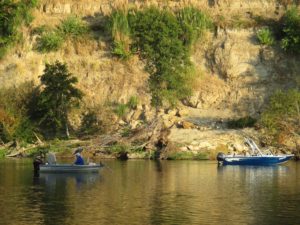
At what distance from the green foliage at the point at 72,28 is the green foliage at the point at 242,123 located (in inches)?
625

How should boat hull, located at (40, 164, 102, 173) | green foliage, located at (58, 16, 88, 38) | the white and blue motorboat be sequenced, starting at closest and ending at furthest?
boat hull, located at (40, 164, 102, 173), the white and blue motorboat, green foliage, located at (58, 16, 88, 38)

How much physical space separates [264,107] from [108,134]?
42.0ft

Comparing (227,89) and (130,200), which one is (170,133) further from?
(130,200)

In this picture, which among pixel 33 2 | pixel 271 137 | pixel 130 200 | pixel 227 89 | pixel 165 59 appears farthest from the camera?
pixel 33 2

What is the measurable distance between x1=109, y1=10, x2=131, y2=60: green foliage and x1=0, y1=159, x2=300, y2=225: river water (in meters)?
19.7

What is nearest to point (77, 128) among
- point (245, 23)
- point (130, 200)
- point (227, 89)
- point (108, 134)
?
point (108, 134)

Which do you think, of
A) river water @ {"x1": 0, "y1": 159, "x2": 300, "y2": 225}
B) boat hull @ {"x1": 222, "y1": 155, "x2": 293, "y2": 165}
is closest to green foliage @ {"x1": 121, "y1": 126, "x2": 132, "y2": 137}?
boat hull @ {"x1": 222, "y1": 155, "x2": 293, "y2": 165}

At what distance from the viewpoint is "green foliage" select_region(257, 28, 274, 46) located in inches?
2301

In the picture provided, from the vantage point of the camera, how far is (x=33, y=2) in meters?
61.8

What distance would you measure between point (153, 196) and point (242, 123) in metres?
25.5

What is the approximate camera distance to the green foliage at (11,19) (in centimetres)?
5947

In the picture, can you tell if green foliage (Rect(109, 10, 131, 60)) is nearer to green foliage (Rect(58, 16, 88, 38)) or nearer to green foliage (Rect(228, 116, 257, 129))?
green foliage (Rect(58, 16, 88, 38))

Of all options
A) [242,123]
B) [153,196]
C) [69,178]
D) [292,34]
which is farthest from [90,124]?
[153,196]

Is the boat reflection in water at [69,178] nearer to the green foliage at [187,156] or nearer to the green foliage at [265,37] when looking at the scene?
the green foliage at [187,156]
